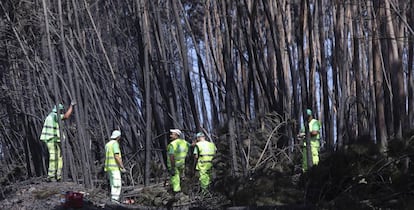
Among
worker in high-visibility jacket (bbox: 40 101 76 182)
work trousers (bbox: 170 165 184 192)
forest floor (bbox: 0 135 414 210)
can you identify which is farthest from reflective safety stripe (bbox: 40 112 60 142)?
work trousers (bbox: 170 165 184 192)

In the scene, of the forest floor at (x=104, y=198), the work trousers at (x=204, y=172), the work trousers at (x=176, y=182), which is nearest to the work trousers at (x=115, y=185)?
the forest floor at (x=104, y=198)

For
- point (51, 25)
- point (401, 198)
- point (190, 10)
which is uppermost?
point (190, 10)

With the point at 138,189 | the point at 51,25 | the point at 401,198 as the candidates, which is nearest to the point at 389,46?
the point at 401,198

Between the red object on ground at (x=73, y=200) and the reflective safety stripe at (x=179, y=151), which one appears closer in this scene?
the red object on ground at (x=73, y=200)

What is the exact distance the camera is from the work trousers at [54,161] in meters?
12.9

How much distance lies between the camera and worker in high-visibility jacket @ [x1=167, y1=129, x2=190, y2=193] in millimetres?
11336

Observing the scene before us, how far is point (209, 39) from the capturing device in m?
17.5

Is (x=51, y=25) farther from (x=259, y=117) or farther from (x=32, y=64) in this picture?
(x=259, y=117)

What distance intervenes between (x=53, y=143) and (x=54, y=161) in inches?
13.0

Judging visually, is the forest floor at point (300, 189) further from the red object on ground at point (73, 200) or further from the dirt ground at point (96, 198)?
the red object on ground at point (73, 200)

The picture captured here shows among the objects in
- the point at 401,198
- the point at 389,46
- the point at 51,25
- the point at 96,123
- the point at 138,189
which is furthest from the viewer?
the point at 96,123

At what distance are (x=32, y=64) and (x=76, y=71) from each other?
1.81m

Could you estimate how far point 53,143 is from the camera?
1294cm

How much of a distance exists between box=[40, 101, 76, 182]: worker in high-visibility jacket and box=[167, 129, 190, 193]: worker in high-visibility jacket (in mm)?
2214
